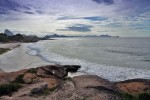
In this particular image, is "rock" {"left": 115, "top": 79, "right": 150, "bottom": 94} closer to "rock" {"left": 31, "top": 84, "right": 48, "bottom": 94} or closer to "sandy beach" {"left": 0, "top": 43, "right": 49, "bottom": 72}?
"rock" {"left": 31, "top": 84, "right": 48, "bottom": 94}

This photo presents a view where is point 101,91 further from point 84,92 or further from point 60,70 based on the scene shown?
point 60,70

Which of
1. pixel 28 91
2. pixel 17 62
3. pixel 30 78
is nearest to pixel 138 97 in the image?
pixel 28 91

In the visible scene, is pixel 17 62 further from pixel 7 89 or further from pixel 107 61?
pixel 7 89

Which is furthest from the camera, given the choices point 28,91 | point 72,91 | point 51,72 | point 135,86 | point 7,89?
point 51,72

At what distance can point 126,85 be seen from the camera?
894 inches

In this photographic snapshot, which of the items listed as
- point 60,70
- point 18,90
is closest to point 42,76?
point 60,70

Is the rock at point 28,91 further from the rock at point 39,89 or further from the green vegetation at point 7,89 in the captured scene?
the green vegetation at point 7,89

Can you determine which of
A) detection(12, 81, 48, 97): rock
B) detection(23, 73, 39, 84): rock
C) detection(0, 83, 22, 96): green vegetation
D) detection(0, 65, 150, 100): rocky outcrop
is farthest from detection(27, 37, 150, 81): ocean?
detection(0, 83, 22, 96): green vegetation

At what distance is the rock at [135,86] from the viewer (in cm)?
2076

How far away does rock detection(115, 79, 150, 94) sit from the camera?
817 inches

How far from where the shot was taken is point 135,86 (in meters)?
22.1

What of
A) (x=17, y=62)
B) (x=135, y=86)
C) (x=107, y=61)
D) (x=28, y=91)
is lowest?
(x=17, y=62)

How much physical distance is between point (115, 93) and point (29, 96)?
6.77m

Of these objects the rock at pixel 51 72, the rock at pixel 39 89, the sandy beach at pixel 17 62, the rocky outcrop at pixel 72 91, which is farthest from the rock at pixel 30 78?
the sandy beach at pixel 17 62
